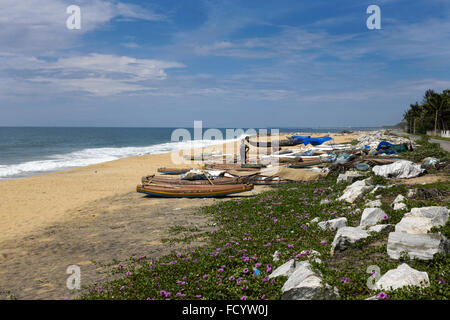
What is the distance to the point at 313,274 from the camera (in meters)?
4.99

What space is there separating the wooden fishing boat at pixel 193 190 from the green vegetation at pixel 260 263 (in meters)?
5.28

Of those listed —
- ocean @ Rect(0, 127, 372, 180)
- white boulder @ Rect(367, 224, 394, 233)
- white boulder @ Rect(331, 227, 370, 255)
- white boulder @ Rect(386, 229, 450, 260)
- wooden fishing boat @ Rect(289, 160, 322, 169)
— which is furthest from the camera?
ocean @ Rect(0, 127, 372, 180)

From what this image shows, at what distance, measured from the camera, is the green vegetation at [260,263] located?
5.23 metres

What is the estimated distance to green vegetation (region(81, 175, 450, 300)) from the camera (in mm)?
5227

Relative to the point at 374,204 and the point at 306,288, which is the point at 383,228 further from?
the point at 306,288

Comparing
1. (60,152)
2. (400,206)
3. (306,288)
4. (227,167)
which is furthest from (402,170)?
(60,152)

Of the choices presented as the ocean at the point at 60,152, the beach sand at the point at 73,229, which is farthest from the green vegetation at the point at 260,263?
the ocean at the point at 60,152

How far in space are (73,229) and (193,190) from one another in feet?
20.0

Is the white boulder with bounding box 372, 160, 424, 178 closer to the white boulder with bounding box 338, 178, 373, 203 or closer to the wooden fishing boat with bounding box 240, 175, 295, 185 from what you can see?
the white boulder with bounding box 338, 178, 373, 203

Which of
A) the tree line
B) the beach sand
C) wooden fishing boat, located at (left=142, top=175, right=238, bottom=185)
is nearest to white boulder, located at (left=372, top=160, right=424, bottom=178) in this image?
the beach sand

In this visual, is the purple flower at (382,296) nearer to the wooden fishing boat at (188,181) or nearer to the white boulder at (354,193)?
the white boulder at (354,193)

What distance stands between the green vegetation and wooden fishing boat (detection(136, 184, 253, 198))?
5.28m

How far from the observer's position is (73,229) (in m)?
11.7

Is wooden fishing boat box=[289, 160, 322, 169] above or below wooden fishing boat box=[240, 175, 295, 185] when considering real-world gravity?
above
